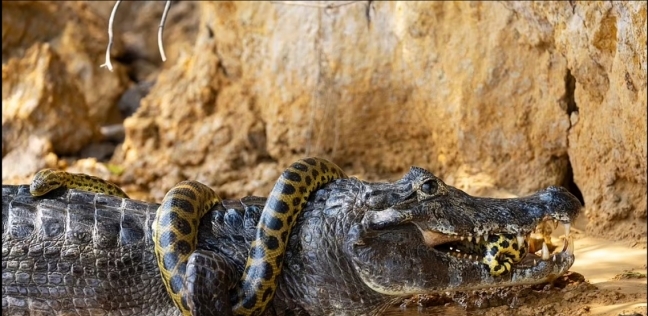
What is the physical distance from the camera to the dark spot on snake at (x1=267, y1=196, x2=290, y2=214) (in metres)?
4.64

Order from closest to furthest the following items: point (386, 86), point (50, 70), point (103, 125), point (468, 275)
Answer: point (468, 275) < point (386, 86) < point (50, 70) < point (103, 125)

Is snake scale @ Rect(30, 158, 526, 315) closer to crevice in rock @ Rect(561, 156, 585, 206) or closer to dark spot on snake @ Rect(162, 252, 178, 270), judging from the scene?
dark spot on snake @ Rect(162, 252, 178, 270)

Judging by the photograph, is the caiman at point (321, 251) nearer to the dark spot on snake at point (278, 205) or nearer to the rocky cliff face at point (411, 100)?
the dark spot on snake at point (278, 205)

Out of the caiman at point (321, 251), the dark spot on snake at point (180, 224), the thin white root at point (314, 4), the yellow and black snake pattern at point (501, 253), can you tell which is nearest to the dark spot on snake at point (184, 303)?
the caiman at point (321, 251)

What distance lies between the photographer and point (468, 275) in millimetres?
4598

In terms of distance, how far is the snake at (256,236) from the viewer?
4.49 meters

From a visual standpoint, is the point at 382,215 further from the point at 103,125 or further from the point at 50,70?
the point at 103,125

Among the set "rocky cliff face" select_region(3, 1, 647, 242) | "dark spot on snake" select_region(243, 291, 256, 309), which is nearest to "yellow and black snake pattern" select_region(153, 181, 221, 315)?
"dark spot on snake" select_region(243, 291, 256, 309)

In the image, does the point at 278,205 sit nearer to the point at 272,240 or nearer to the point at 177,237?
the point at 272,240

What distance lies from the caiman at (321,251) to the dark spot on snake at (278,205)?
0.53 ft

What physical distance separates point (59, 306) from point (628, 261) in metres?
3.68

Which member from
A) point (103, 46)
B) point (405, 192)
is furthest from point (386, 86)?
point (103, 46)

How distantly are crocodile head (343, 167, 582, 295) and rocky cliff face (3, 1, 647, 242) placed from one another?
1.50m

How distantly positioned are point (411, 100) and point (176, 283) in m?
4.56
